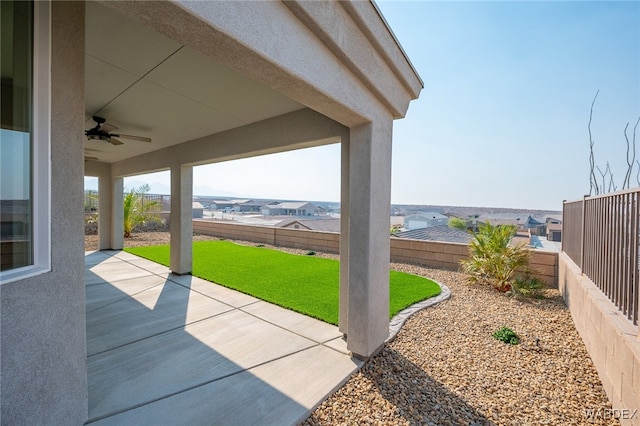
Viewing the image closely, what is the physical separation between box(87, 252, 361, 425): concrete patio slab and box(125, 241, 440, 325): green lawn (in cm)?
45

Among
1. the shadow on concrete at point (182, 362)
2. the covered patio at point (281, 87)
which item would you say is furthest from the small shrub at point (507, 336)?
the shadow on concrete at point (182, 362)

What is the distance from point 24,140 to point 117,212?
33.0ft

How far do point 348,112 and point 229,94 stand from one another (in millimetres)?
1786

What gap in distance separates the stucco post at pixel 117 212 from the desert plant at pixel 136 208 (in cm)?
258

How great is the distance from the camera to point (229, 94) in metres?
3.74

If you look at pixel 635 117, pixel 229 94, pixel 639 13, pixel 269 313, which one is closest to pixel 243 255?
pixel 269 313

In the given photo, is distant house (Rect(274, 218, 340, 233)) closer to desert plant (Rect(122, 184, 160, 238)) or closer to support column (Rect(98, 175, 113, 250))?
desert plant (Rect(122, 184, 160, 238))

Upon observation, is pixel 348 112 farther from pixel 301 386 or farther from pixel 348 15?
pixel 301 386

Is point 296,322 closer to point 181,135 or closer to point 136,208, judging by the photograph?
point 181,135

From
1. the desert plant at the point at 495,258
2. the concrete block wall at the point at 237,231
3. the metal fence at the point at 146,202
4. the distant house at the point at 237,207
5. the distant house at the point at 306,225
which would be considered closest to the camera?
the desert plant at the point at 495,258

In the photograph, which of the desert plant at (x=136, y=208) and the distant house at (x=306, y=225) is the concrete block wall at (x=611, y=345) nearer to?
the distant house at (x=306, y=225)

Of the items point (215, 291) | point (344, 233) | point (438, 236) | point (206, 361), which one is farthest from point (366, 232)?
point (438, 236)

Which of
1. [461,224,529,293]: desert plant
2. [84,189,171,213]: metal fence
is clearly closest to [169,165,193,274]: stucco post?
[84,189,171,213]: metal fence

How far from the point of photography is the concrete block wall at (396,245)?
6320 millimetres
